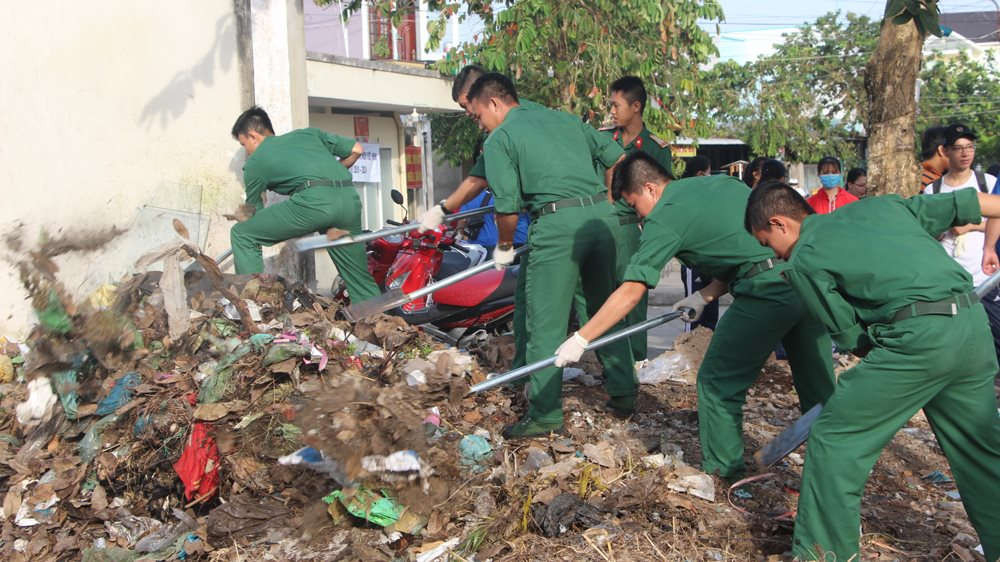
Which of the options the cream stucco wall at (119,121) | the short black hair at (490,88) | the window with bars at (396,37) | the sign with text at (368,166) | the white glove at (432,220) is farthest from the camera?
the window with bars at (396,37)

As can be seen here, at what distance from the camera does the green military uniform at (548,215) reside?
15.2 ft

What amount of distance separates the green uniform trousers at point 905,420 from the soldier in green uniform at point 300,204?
3.89 metres

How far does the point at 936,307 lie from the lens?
2.96 meters

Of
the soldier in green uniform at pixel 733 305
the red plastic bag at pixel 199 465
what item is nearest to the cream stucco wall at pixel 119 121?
the red plastic bag at pixel 199 465

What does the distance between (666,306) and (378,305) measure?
5.80m

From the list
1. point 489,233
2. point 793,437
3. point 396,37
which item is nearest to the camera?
point 793,437

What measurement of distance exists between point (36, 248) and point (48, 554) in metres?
2.37

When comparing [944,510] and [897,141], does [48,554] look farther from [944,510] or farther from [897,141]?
[897,141]

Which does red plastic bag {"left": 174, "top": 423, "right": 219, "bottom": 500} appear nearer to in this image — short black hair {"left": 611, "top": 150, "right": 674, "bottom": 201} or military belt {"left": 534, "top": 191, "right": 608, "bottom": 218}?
military belt {"left": 534, "top": 191, "right": 608, "bottom": 218}

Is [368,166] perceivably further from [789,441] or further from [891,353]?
[891,353]

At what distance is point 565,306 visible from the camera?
468cm

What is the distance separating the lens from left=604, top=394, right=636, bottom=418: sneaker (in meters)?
5.07

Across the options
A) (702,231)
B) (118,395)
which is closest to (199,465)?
(118,395)

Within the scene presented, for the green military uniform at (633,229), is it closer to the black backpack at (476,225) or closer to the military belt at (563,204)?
the military belt at (563,204)
